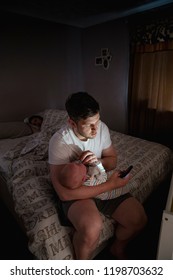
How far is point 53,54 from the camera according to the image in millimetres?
2986

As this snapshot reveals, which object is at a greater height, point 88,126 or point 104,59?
point 104,59

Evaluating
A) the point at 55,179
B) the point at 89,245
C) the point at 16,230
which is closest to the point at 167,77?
the point at 55,179

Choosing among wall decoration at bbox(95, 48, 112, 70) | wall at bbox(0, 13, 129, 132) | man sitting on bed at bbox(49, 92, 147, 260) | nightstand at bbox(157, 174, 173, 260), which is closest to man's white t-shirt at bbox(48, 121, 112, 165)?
man sitting on bed at bbox(49, 92, 147, 260)

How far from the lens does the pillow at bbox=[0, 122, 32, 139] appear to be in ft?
7.70

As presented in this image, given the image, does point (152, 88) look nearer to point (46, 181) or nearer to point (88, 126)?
point (88, 126)

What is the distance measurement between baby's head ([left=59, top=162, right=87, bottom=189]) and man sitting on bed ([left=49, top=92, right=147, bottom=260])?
0.06 meters

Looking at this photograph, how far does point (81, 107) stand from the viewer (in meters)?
0.99

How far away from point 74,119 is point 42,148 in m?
0.84

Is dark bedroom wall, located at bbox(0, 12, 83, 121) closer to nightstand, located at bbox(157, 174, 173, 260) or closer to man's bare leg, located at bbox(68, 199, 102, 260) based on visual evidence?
man's bare leg, located at bbox(68, 199, 102, 260)

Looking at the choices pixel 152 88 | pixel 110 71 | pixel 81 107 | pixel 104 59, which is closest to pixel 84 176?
pixel 81 107

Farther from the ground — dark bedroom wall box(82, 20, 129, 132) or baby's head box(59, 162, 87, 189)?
dark bedroom wall box(82, 20, 129, 132)

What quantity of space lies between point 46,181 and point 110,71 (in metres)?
2.28
